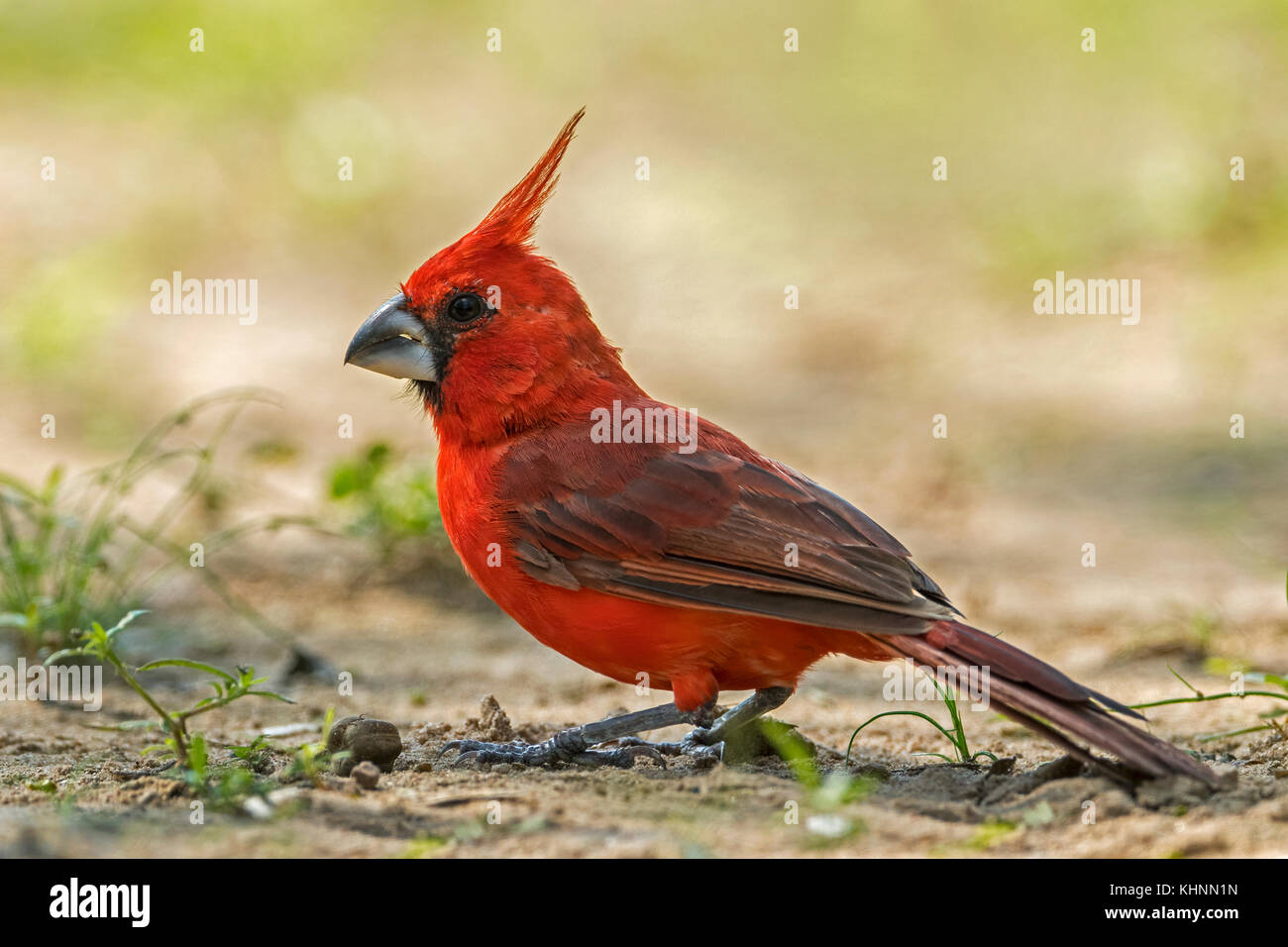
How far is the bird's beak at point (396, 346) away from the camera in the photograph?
4.54 meters

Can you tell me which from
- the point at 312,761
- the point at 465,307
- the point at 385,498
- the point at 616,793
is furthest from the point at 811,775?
the point at 385,498

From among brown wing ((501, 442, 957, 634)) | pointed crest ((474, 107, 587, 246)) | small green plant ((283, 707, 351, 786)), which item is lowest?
small green plant ((283, 707, 351, 786))

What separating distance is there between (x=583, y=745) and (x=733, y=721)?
A: 0.51 meters

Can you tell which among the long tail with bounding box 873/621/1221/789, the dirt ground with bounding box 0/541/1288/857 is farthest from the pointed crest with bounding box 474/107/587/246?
the long tail with bounding box 873/621/1221/789

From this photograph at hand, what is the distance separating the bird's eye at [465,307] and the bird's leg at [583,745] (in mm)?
1328

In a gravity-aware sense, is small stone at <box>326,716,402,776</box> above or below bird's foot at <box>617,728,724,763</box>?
above

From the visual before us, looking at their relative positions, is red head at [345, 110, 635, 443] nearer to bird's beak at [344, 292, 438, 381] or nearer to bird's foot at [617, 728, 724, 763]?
bird's beak at [344, 292, 438, 381]

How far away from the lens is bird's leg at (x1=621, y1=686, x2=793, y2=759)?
4.34m

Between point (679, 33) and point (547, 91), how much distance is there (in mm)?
1738

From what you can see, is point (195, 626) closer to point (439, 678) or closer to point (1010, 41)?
point (439, 678)

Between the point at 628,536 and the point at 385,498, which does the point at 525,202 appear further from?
the point at 385,498

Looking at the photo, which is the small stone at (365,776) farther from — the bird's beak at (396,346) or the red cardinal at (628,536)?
the bird's beak at (396,346)

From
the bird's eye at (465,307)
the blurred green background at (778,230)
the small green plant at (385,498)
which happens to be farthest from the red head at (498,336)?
the blurred green background at (778,230)

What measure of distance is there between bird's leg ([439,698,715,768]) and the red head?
37.2 inches
